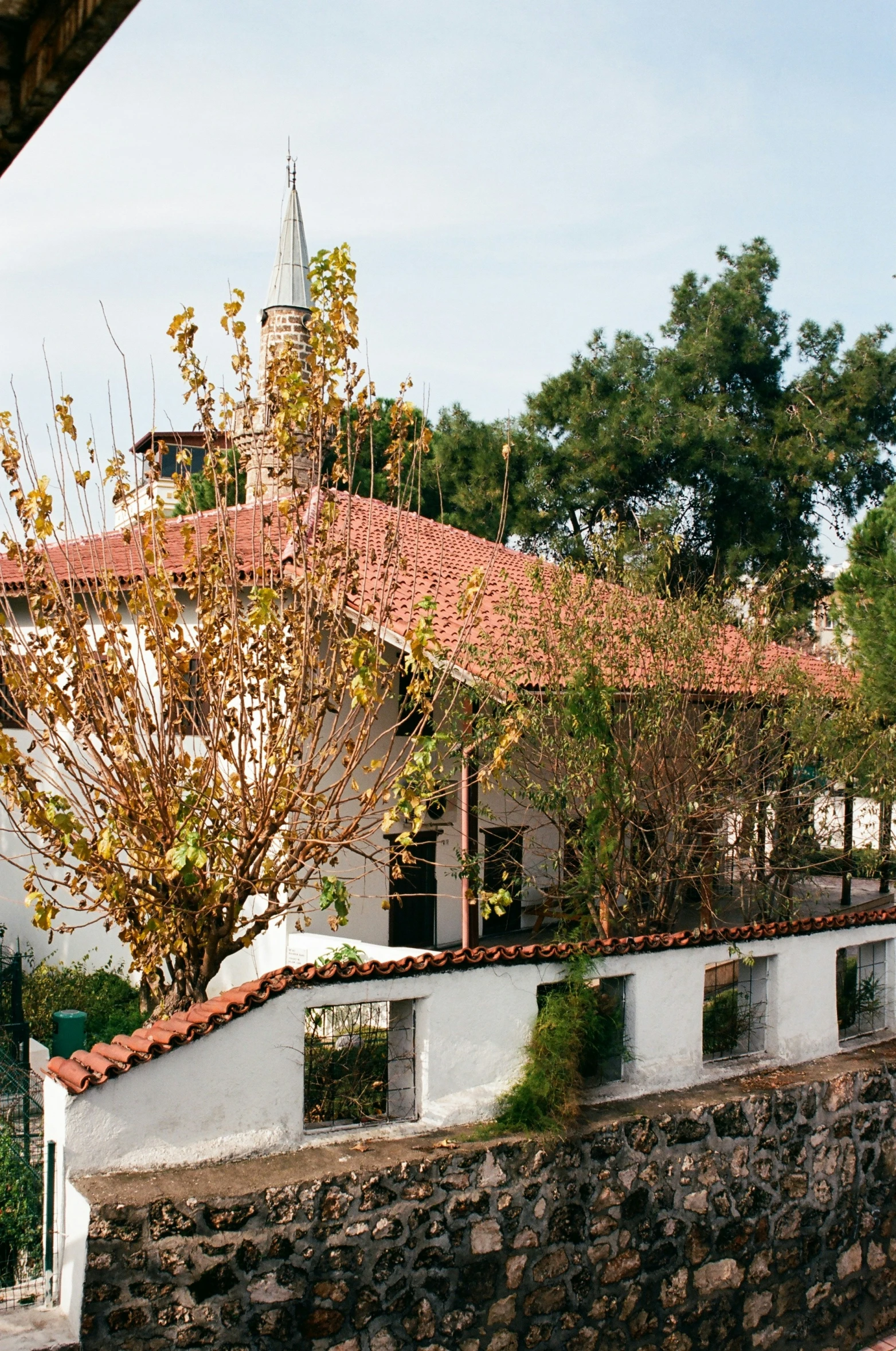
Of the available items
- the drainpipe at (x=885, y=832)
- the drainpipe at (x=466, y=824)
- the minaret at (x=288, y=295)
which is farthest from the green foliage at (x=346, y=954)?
the minaret at (x=288, y=295)

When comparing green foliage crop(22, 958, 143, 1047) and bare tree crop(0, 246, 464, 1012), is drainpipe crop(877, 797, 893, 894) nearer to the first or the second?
bare tree crop(0, 246, 464, 1012)

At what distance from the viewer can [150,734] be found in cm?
679

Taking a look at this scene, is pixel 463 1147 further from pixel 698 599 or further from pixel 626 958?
pixel 698 599

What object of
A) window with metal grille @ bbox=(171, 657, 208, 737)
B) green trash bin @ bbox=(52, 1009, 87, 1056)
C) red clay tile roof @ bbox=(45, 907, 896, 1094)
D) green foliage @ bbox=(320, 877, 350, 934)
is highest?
window with metal grille @ bbox=(171, 657, 208, 737)

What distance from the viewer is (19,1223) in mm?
6031

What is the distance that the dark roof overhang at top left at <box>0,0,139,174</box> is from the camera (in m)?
1.73

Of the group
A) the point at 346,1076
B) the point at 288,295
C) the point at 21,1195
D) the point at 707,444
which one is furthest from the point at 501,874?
the point at 707,444

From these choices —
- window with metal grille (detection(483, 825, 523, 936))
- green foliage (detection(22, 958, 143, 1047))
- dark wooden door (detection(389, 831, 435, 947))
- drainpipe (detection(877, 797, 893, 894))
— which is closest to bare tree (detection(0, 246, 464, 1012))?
green foliage (detection(22, 958, 143, 1047))

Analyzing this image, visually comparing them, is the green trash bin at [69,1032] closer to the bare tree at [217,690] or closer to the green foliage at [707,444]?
the bare tree at [217,690]

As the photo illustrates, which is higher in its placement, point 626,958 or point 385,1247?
point 626,958

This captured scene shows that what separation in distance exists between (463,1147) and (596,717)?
3.63 metres

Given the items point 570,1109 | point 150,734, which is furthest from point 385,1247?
point 150,734

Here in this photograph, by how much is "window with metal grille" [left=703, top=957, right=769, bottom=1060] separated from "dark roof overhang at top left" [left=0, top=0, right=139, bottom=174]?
7.14 m

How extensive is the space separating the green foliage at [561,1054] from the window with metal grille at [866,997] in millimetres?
2562
